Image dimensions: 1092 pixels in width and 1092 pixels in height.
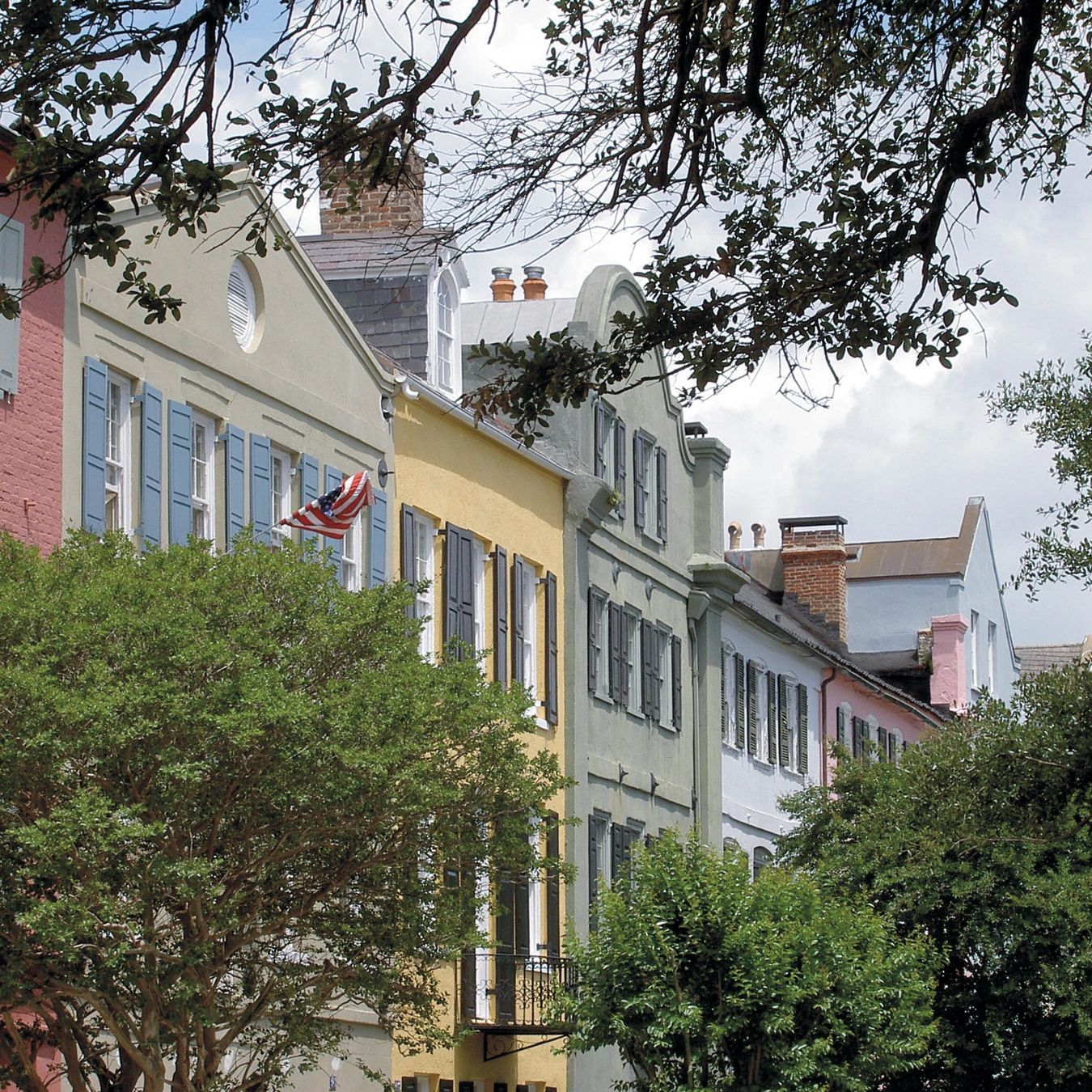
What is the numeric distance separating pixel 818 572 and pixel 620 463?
1470cm

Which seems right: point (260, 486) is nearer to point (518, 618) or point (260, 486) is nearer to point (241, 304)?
point (241, 304)

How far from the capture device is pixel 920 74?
399 inches

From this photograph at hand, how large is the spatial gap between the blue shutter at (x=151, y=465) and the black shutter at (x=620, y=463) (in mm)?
12418

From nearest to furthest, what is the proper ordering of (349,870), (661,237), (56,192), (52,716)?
(56,192) < (661,237) < (52,716) < (349,870)

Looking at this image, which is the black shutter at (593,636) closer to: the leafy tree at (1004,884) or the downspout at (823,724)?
the leafy tree at (1004,884)

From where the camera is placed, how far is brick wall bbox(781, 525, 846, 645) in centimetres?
4594

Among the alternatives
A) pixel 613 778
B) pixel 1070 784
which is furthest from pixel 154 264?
pixel 613 778

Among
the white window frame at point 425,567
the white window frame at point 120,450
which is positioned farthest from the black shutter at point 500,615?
the white window frame at point 120,450

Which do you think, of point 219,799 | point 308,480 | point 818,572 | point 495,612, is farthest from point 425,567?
point 818,572

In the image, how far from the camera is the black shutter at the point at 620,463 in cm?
3198

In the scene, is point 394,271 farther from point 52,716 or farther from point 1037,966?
point 52,716

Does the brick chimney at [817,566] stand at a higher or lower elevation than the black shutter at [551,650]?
higher

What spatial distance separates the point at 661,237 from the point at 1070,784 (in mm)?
15500

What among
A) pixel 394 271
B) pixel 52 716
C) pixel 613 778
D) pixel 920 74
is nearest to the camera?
pixel 920 74
